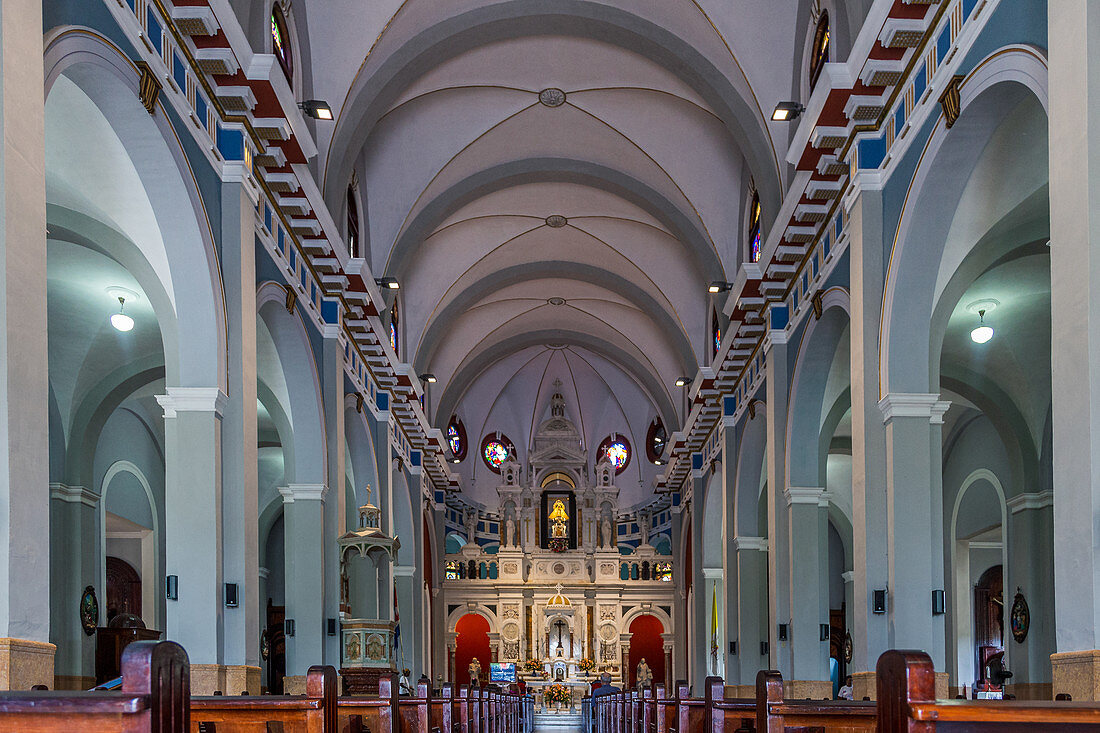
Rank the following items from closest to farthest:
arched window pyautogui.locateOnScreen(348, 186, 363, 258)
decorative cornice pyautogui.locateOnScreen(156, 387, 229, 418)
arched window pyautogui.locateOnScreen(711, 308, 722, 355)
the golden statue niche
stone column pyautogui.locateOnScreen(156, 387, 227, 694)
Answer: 1. stone column pyautogui.locateOnScreen(156, 387, 227, 694)
2. decorative cornice pyautogui.locateOnScreen(156, 387, 229, 418)
3. arched window pyautogui.locateOnScreen(348, 186, 363, 258)
4. arched window pyautogui.locateOnScreen(711, 308, 722, 355)
5. the golden statue niche

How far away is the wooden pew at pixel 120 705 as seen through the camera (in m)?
2.15

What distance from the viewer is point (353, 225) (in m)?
18.6

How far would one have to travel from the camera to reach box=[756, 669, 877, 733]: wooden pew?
16.4 feet

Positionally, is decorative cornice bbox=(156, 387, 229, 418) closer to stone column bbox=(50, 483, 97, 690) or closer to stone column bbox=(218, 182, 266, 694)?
stone column bbox=(218, 182, 266, 694)

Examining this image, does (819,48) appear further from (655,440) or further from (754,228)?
(655,440)

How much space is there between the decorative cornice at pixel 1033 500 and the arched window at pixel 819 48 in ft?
22.0

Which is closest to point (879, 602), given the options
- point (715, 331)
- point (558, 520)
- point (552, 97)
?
point (552, 97)

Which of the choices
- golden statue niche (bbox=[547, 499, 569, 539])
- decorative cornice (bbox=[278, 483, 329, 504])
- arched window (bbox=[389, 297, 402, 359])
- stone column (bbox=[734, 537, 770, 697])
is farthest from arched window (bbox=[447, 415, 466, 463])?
decorative cornice (bbox=[278, 483, 329, 504])

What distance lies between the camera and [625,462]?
37.9m

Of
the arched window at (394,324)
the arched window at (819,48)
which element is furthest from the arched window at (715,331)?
the arched window at (819,48)

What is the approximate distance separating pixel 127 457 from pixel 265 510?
7.38m

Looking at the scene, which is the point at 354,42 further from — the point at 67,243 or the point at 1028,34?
the point at 1028,34

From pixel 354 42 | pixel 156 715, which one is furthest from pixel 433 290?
pixel 156 715

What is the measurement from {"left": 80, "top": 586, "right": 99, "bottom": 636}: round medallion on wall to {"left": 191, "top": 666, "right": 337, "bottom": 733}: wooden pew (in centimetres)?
1203
